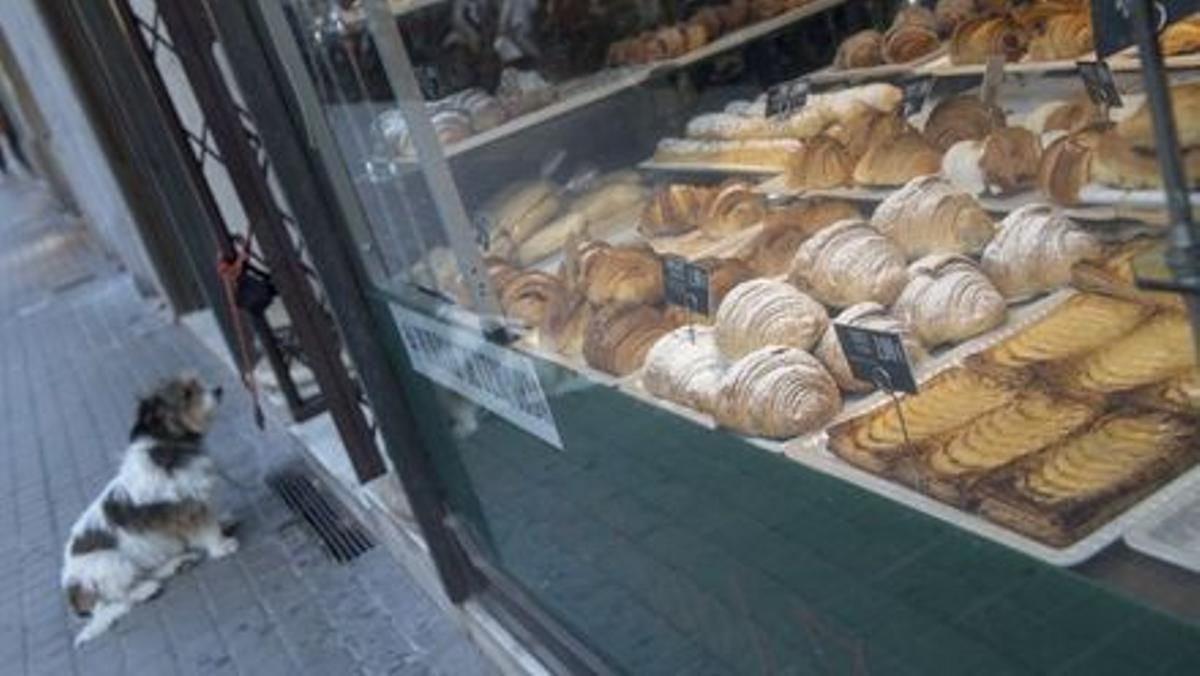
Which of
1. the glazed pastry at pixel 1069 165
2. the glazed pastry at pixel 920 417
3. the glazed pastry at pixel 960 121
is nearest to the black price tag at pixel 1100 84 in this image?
the glazed pastry at pixel 1069 165

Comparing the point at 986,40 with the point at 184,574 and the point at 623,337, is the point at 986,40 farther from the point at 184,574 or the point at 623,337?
the point at 184,574

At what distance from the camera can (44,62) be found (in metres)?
8.89

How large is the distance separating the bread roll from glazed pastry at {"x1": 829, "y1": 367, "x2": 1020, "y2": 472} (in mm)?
370

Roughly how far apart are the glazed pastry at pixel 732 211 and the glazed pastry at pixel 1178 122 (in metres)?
1.08

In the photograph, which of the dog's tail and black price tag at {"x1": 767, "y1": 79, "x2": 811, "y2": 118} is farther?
the dog's tail

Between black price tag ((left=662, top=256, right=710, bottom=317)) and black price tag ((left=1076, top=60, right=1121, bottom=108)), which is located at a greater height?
black price tag ((left=1076, top=60, right=1121, bottom=108))

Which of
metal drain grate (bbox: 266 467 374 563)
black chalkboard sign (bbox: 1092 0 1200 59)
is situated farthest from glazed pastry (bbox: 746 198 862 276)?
metal drain grate (bbox: 266 467 374 563)

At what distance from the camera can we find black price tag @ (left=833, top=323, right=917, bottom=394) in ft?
5.75

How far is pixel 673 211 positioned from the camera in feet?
9.32

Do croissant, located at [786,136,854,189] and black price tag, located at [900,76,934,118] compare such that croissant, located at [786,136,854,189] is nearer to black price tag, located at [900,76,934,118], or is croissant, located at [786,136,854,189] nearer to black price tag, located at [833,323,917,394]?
black price tag, located at [900,76,934,118]

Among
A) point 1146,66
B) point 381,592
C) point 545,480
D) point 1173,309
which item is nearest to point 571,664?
point 545,480

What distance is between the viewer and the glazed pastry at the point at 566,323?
2.66 meters

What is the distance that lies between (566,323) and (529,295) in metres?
0.18

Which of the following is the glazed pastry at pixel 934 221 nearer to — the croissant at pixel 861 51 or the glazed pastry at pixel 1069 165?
the glazed pastry at pixel 1069 165
